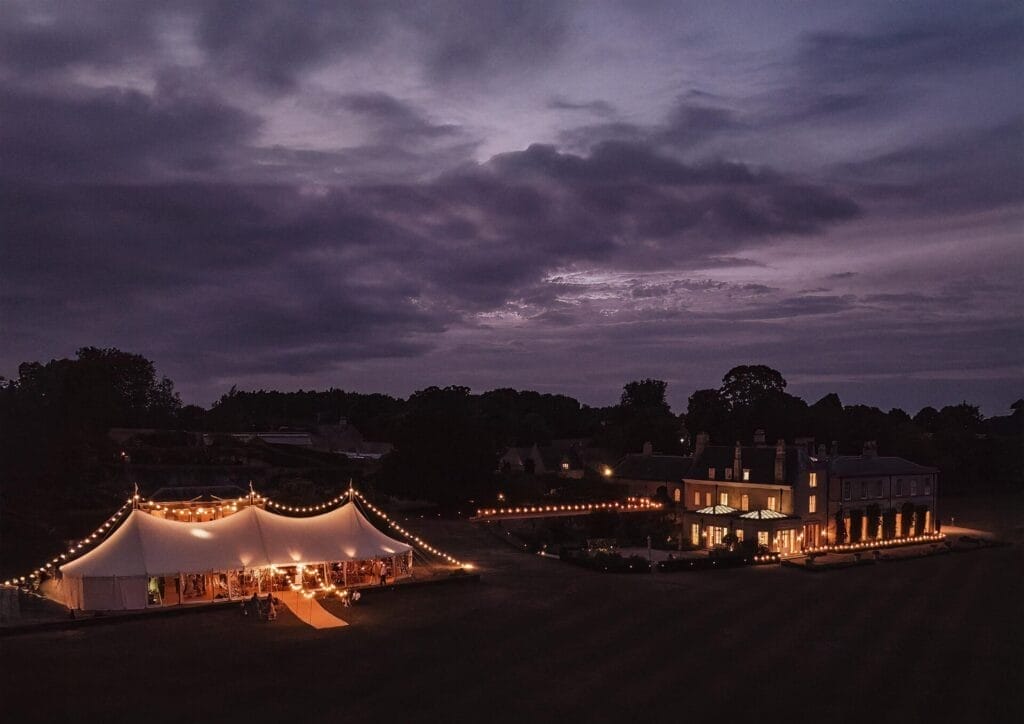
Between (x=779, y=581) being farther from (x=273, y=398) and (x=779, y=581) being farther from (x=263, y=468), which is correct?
(x=273, y=398)

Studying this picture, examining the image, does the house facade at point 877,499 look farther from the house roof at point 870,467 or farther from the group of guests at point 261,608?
the group of guests at point 261,608

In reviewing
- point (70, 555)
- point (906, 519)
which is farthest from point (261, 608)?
point (906, 519)

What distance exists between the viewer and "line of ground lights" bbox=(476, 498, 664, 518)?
4347 centimetres

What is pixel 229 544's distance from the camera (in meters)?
27.6

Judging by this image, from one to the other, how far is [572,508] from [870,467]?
15.7m

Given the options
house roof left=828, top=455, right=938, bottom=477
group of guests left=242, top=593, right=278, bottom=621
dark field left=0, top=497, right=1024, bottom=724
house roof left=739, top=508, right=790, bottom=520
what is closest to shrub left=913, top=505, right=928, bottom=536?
house roof left=828, top=455, right=938, bottom=477

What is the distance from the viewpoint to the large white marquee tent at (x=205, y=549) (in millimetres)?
25344

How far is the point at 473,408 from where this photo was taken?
9150 centimetres

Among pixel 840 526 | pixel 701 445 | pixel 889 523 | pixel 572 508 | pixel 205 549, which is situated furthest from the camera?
pixel 701 445

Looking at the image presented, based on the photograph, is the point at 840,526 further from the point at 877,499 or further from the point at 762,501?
the point at 762,501

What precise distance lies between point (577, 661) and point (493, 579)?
11148 millimetres

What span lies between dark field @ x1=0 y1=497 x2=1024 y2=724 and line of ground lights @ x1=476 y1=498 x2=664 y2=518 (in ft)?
43.5

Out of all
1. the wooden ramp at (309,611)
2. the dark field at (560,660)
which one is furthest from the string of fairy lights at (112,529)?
the dark field at (560,660)

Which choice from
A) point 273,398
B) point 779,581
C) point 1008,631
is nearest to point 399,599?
point 779,581
